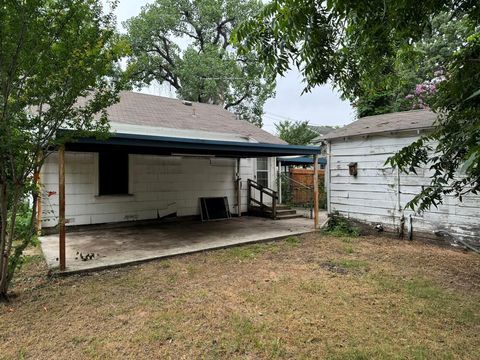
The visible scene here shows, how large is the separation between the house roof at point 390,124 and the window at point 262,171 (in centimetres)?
356

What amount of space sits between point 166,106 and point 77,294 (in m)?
8.45

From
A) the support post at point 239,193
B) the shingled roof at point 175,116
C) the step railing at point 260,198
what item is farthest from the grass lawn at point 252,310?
the support post at point 239,193

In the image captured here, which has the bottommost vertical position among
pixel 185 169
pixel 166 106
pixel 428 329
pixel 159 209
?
pixel 428 329

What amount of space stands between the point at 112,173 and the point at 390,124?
765 centimetres

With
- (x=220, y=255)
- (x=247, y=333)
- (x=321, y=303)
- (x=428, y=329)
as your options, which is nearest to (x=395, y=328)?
(x=428, y=329)

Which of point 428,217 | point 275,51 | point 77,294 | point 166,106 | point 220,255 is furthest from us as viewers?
point 166,106

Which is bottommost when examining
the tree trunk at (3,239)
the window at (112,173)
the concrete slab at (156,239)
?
the concrete slab at (156,239)

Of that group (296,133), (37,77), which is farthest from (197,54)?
(37,77)

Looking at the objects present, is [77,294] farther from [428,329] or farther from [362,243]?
[362,243]

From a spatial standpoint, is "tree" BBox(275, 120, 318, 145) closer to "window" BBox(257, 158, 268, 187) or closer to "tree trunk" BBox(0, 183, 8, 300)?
"window" BBox(257, 158, 268, 187)

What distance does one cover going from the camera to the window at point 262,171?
12188mm

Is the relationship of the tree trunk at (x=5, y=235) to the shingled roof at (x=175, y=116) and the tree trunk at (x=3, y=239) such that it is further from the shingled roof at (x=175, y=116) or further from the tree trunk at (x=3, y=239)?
the shingled roof at (x=175, y=116)

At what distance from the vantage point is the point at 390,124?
25.8 feet

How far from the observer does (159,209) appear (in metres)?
9.74
